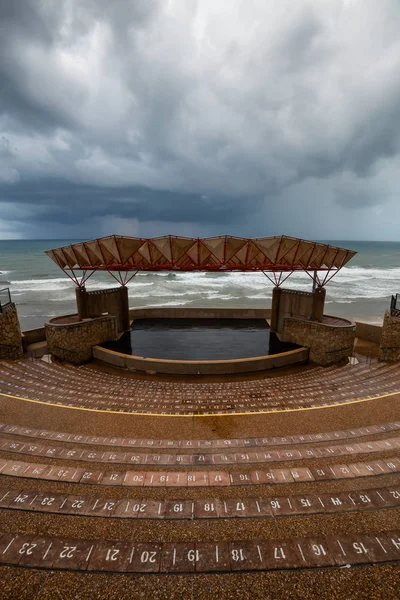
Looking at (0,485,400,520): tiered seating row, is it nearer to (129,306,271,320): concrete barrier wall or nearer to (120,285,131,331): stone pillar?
(120,285,131,331): stone pillar

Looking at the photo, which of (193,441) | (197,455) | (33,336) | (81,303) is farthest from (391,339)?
(33,336)

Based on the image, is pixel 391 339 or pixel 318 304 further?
pixel 318 304

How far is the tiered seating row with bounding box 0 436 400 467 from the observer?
6188 mm

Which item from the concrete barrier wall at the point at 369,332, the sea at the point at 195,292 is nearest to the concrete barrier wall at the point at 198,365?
the concrete barrier wall at the point at 369,332

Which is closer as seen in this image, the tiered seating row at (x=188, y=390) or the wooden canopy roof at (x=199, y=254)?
the tiered seating row at (x=188, y=390)

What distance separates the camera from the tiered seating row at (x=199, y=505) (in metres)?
4.58

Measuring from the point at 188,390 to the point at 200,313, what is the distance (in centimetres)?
1448

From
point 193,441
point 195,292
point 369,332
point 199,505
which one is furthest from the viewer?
point 195,292

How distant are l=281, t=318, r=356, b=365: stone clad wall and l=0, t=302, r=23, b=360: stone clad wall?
20.0m

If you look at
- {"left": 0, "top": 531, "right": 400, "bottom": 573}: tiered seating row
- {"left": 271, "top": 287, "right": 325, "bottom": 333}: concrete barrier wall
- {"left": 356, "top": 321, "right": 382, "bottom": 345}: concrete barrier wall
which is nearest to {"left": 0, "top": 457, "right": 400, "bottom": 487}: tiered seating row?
{"left": 0, "top": 531, "right": 400, "bottom": 573}: tiered seating row

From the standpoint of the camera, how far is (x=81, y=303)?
21.1 meters

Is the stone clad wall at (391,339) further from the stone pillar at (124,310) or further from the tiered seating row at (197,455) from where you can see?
the stone pillar at (124,310)

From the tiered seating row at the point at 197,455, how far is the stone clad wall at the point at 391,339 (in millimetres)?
12074

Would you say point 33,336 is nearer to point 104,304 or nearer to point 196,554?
point 104,304
